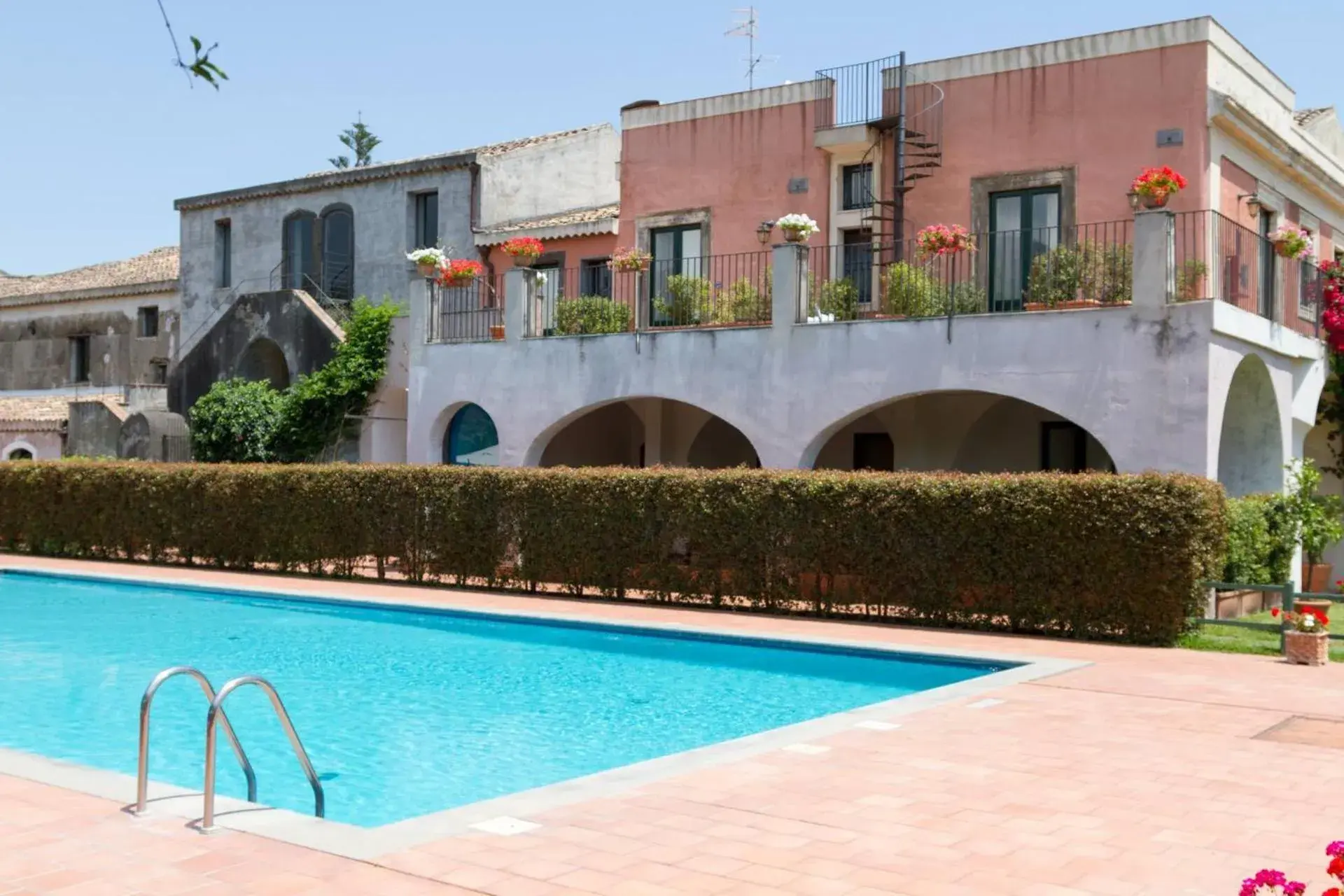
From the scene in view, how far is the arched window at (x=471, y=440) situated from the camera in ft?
81.0

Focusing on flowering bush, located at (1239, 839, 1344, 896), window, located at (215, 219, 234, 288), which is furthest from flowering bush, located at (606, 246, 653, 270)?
flowering bush, located at (1239, 839, 1344, 896)

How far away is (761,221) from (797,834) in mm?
17199

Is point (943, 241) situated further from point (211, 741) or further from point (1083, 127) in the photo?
point (211, 741)

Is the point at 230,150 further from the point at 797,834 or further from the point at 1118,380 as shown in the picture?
the point at 1118,380

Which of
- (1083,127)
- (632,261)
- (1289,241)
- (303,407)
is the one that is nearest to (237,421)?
(303,407)

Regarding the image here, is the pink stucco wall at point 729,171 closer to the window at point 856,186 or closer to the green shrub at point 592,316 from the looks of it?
the window at point 856,186

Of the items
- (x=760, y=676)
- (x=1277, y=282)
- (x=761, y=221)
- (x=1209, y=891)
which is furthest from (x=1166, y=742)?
(x=761, y=221)

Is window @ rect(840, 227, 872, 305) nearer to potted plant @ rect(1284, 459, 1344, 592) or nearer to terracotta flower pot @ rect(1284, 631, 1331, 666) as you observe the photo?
potted plant @ rect(1284, 459, 1344, 592)

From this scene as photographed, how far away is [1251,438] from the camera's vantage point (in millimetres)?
19766

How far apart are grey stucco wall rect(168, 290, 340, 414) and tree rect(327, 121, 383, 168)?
41.5 m

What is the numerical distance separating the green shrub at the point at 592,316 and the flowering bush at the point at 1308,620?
11.2 metres

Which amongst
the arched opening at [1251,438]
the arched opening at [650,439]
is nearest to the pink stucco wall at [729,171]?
the arched opening at [650,439]

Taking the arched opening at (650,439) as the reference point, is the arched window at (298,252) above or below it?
above

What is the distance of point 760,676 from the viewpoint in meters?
13.4
